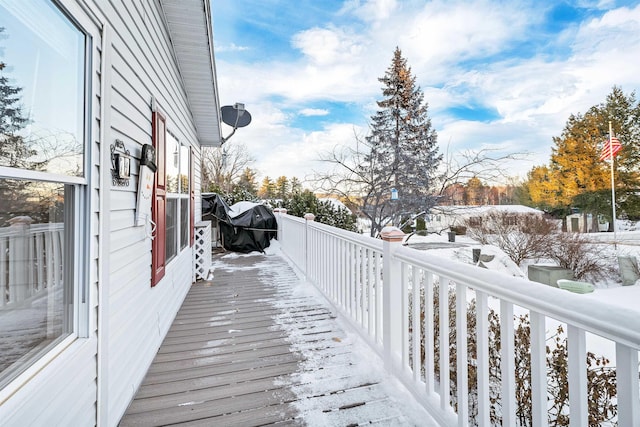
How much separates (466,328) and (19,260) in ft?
6.76

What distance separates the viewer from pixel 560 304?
1026 millimetres

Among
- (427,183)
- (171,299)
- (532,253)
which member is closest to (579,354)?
(171,299)

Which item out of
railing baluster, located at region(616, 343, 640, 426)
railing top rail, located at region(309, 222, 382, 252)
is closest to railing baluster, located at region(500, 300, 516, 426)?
railing baluster, located at region(616, 343, 640, 426)

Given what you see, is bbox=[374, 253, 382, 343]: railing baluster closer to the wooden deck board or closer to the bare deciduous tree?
the wooden deck board

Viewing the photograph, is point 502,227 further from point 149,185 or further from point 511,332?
point 149,185

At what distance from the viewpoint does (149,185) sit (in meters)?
2.54

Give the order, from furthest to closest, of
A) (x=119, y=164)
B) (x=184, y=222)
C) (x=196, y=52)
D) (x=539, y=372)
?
(x=184, y=222), (x=196, y=52), (x=119, y=164), (x=539, y=372)

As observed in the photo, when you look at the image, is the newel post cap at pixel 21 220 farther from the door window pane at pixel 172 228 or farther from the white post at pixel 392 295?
the door window pane at pixel 172 228

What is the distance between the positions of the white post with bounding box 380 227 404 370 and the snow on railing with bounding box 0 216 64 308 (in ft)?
6.44

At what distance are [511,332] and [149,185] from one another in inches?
108

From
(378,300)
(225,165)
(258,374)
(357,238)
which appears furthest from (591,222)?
(225,165)

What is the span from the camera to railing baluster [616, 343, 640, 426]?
842 millimetres

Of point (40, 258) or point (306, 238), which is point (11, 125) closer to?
point (40, 258)

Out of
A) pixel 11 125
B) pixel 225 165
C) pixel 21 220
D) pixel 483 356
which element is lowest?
pixel 483 356
